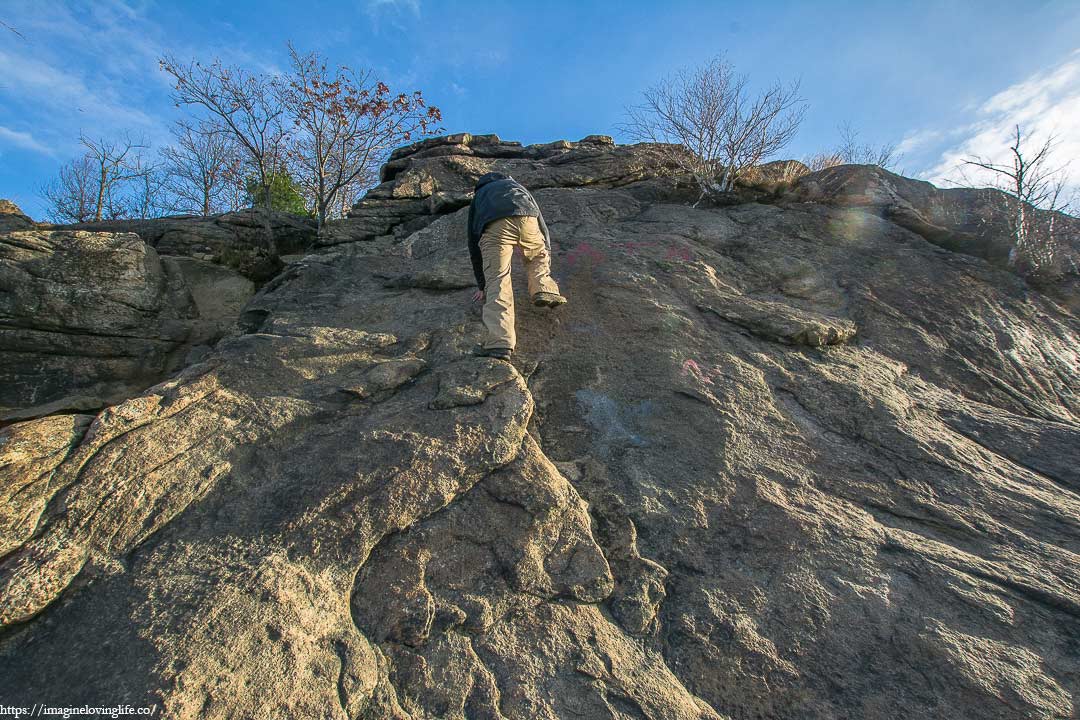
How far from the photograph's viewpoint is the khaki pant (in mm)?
4777

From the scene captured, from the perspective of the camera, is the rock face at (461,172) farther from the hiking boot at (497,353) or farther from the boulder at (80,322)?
the hiking boot at (497,353)

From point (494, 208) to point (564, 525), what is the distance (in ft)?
10.3

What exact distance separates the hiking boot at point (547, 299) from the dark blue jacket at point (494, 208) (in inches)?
22.4

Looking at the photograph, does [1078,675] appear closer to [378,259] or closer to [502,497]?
[502,497]

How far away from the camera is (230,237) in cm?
1094

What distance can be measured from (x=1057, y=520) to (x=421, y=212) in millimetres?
9152

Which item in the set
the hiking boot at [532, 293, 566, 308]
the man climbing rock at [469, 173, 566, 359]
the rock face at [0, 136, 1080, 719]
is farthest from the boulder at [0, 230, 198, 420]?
the hiking boot at [532, 293, 566, 308]

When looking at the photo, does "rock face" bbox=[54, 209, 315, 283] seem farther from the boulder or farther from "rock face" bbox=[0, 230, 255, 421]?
the boulder

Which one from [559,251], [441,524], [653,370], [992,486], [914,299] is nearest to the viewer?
[441,524]

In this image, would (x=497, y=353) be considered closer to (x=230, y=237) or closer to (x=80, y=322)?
(x=80, y=322)

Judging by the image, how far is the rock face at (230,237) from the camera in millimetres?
9422

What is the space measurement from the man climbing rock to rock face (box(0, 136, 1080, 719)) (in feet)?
1.00

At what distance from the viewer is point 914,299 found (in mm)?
6191

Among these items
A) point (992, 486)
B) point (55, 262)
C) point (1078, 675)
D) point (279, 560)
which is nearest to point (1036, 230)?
point (992, 486)
